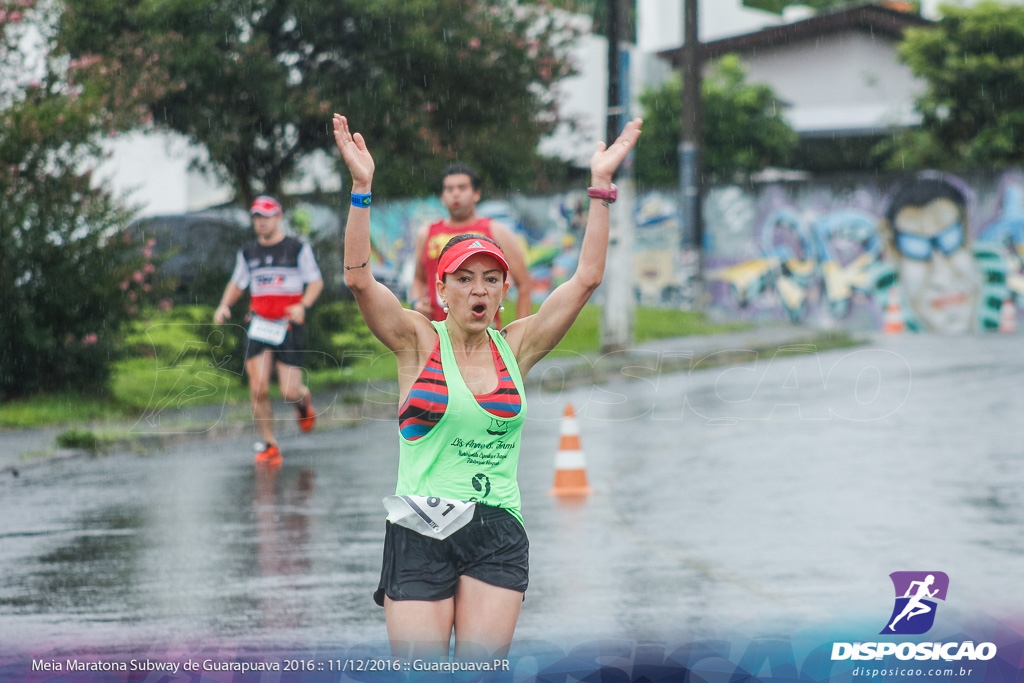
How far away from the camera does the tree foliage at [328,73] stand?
607 inches

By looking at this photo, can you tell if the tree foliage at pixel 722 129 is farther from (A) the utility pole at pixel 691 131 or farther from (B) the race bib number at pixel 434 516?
(B) the race bib number at pixel 434 516

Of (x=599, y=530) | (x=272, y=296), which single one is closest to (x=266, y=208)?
(x=272, y=296)

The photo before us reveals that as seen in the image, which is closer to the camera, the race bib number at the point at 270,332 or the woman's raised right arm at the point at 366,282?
the woman's raised right arm at the point at 366,282

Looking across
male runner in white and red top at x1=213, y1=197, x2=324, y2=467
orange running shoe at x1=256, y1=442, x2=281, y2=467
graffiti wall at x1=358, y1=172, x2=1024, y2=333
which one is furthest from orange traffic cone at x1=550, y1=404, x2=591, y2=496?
graffiti wall at x1=358, y1=172, x2=1024, y2=333

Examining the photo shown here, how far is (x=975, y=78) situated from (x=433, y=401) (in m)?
31.6

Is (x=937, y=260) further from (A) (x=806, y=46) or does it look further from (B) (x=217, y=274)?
(A) (x=806, y=46)

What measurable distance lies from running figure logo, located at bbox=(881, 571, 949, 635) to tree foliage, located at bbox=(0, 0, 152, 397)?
9392 mm

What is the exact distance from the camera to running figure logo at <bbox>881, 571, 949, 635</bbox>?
545cm

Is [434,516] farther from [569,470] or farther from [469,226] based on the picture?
[569,470]

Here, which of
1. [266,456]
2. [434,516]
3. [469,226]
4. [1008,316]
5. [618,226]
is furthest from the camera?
[1008,316]

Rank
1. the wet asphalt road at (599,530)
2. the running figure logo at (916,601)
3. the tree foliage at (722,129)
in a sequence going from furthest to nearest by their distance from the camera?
1. the tree foliage at (722,129)
2. the wet asphalt road at (599,530)
3. the running figure logo at (916,601)

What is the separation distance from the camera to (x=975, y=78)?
107 feet

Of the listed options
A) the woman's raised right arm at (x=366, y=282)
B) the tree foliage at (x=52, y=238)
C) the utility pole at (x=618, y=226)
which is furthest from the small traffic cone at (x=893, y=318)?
the woman's raised right arm at (x=366, y=282)

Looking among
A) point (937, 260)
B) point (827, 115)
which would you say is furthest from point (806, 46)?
point (937, 260)
